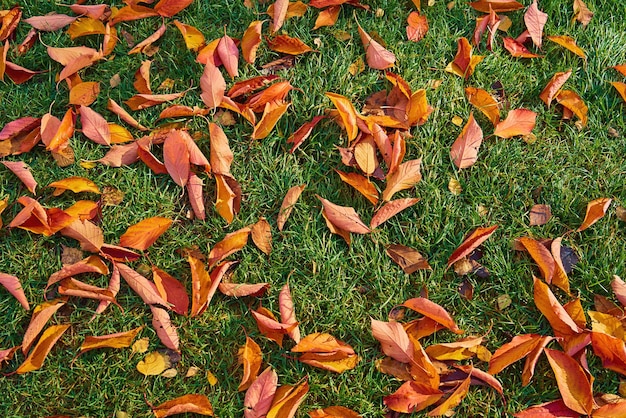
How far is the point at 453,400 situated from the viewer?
6.40ft

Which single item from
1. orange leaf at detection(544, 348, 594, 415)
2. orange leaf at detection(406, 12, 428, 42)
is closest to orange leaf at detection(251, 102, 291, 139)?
orange leaf at detection(406, 12, 428, 42)

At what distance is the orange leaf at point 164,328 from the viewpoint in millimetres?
2096

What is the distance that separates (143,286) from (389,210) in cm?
90

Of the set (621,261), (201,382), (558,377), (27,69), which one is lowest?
(201,382)

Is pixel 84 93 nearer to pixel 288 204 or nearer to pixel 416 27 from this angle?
pixel 288 204

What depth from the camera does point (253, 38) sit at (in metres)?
2.64

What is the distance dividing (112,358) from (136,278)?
274mm

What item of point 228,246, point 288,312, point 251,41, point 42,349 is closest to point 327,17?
point 251,41

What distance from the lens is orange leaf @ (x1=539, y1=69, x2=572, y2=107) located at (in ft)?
8.22

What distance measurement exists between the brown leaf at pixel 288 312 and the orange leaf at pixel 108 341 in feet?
1.64

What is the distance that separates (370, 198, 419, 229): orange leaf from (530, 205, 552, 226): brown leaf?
427 millimetres

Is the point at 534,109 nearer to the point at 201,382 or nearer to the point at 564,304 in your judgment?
the point at 564,304

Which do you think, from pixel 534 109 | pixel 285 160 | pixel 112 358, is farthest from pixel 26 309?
pixel 534 109

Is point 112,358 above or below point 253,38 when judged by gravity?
below
